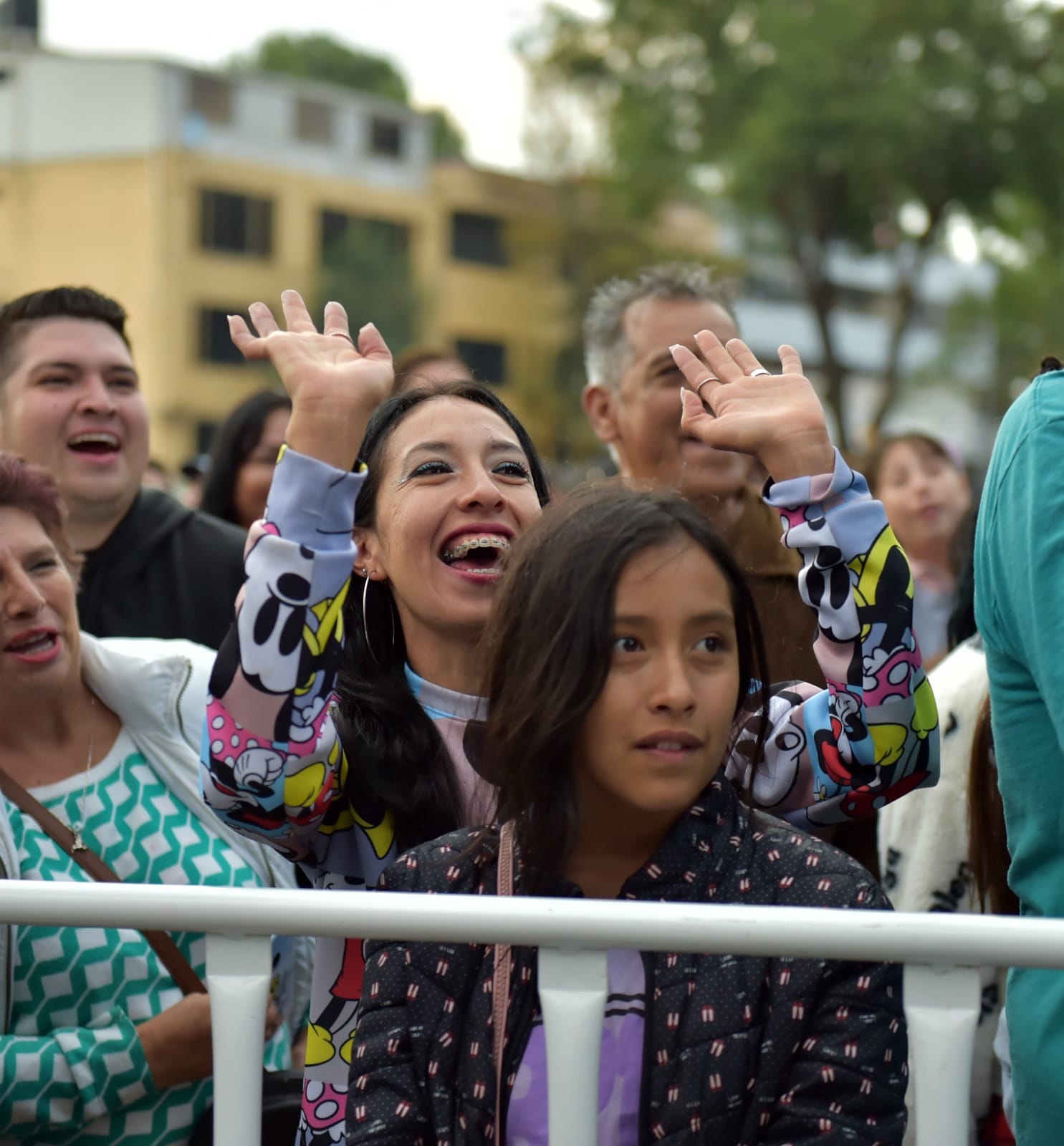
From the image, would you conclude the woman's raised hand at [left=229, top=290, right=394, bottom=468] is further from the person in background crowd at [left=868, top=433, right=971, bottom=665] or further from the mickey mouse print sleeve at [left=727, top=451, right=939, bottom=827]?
the person in background crowd at [left=868, top=433, right=971, bottom=665]

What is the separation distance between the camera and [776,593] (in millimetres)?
3256

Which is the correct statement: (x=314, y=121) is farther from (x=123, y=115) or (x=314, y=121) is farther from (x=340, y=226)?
(x=123, y=115)

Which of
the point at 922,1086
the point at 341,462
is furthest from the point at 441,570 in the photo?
the point at 922,1086

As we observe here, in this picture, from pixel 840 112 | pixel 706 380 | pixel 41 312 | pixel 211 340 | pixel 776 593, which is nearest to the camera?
pixel 706 380

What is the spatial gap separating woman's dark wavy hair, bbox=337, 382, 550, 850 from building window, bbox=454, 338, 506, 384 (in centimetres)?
3536

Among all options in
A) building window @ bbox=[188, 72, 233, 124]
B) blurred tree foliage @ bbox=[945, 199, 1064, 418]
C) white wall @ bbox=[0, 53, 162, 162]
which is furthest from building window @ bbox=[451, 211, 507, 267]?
blurred tree foliage @ bbox=[945, 199, 1064, 418]

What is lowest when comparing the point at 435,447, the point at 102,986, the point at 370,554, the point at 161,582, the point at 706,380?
the point at 102,986

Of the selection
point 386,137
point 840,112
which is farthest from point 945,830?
point 386,137

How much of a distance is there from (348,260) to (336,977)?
1302 inches

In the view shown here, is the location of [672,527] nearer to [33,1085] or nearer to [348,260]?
[33,1085]

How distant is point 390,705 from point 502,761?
0.42m

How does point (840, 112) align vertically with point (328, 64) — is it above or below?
below

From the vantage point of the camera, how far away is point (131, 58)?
104 feet

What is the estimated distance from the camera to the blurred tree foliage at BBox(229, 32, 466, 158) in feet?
192
